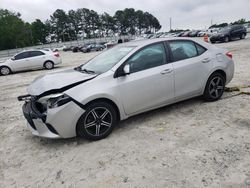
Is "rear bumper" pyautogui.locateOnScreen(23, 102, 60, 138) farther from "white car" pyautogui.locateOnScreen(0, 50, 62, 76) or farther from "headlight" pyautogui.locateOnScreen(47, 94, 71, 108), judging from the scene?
"white car" pyautogui.locateOnScreen(0, 50, 62, 76)

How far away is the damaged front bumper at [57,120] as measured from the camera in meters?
3.79

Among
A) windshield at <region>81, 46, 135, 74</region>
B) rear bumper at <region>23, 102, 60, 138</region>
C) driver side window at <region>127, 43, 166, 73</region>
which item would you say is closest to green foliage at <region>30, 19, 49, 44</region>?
windshield at <region>81, 46, 135, 74</region>

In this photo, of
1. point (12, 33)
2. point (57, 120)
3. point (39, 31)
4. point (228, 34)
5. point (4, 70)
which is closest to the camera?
point (57, 120)

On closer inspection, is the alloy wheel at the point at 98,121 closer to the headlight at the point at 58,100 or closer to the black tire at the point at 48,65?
the headlight at the point at 58,100

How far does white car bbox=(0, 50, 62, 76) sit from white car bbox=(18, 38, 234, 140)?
39.2ft

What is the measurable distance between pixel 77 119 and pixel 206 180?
6.62ft

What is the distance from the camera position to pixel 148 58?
4.66 m

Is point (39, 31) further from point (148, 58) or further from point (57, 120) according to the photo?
point (57, 120)

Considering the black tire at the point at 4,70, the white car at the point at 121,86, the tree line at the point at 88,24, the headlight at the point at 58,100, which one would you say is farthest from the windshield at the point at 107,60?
the tree line at the point at 88,24

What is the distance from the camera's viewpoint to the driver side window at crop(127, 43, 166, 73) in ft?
14.7

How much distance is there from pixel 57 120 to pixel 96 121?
617 millimetres

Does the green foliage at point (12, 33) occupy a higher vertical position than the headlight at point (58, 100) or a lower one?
higher

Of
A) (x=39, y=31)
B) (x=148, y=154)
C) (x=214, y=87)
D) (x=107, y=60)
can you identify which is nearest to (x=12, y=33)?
(x=39, y=31)

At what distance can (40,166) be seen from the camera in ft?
11.6
